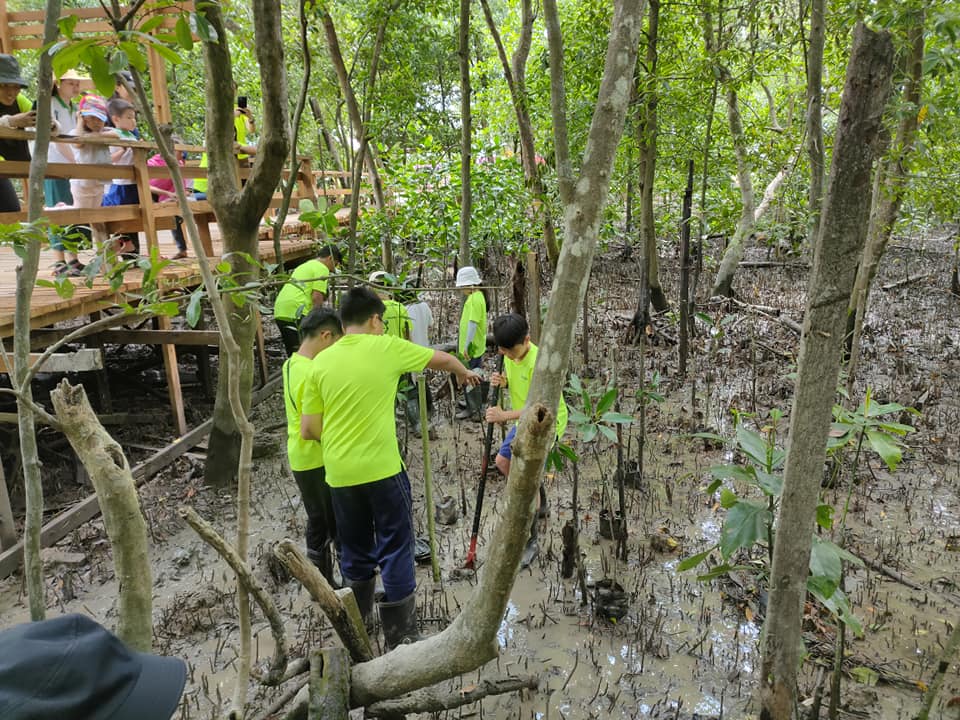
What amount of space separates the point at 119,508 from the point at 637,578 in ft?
10.2

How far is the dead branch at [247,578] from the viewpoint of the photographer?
153 cm

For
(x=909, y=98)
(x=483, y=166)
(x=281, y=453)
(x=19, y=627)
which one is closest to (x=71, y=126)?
(x=281, y=453)

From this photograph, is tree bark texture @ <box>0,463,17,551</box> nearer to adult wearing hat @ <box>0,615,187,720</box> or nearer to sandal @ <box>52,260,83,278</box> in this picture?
sandal @ <box>52,260,83,278</box>

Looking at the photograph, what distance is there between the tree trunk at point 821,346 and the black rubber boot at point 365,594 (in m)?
1.99

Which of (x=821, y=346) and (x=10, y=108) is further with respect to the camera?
(x=10, y=108)

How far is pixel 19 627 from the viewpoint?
3.02 feet

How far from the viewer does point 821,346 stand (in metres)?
1.75

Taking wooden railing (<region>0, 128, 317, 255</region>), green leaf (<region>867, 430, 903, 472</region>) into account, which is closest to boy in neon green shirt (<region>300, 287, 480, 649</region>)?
green leaf (<region>867, 430, 903, 472</region>)

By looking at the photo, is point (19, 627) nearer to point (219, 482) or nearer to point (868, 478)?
point (219, 482)

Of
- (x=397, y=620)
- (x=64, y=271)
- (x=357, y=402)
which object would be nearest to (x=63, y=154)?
(x=64, y=271)

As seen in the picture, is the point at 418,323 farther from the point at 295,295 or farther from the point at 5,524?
the point at 5,524

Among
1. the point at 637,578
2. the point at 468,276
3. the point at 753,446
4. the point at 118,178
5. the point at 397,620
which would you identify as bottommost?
the point at 637,578

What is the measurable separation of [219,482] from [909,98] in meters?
6.41

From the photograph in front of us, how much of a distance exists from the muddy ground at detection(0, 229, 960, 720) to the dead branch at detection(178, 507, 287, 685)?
138 centimetres
